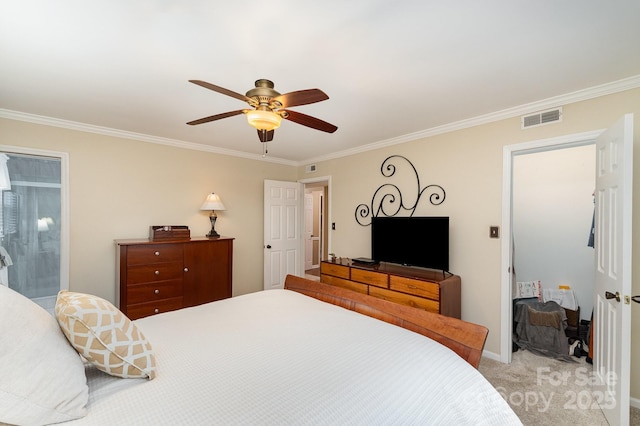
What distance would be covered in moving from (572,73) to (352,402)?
2.58m

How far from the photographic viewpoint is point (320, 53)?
5.94 ft

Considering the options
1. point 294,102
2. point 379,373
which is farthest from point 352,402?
point 294,102

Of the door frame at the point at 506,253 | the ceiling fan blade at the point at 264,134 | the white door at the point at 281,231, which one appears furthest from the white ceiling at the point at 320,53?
the white door at the point at 281,231

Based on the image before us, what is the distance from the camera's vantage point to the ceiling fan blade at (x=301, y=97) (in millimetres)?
1569

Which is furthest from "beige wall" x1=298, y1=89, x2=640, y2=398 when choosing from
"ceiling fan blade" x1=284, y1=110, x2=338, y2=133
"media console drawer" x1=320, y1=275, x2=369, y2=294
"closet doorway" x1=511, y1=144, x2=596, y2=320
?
→ "ceiling fan blade" x1=284, y1=110, x2=338, y2=133

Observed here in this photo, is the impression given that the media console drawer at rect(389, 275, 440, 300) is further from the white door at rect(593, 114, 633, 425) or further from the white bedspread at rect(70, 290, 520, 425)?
the white bedspread at rect(70, 290, 520, 425)

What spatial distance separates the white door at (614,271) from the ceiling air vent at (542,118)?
421mm

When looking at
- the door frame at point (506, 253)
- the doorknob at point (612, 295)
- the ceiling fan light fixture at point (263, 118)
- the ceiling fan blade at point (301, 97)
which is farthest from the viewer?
the door frame at point (506, 253)

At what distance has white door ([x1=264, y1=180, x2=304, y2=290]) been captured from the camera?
476 centimetres

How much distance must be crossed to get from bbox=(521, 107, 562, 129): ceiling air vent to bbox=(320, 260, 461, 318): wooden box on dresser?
1.63m

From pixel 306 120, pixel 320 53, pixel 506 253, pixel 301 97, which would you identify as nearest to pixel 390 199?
pixel 506 253

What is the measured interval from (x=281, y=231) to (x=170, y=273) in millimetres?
1920

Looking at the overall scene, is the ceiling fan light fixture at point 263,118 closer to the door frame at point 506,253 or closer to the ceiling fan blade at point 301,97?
the ceiling fan blade at point 301,97

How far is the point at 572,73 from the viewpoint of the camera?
206cm
